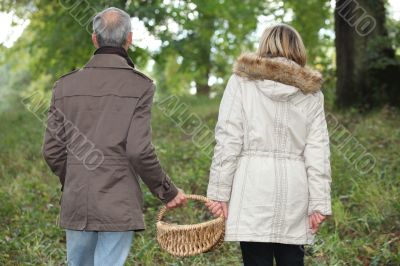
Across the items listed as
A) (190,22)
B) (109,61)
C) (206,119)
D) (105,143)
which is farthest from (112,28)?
(206,119)

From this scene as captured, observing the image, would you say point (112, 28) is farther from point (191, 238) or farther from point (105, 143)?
point (191, 238)

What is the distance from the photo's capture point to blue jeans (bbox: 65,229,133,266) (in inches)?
136

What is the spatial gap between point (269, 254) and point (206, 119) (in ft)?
31.8

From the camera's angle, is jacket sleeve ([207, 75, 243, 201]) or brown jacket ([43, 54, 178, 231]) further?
jacket sleeve ([207, 75, 243, 201])

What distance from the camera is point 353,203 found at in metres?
7.00

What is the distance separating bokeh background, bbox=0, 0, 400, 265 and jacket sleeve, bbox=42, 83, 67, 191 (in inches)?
92.7

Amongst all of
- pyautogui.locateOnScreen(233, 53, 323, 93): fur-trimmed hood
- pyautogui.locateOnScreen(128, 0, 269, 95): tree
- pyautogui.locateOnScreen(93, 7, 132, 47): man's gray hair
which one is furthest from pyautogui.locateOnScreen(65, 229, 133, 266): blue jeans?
pyautogui.locateOnScreen(128, 0, 269, 95): tree

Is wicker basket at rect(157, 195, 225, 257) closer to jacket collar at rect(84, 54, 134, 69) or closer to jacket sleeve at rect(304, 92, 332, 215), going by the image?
jacket sleeve at rect(304, 92, 332, 215)

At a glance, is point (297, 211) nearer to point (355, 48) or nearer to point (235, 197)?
point (235, 197)

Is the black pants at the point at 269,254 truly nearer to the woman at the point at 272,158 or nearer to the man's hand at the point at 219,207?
the woman at the point at 272,158

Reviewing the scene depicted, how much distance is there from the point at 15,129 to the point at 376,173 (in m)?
9.22

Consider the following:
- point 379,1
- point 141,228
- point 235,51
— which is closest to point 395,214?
point 141,228

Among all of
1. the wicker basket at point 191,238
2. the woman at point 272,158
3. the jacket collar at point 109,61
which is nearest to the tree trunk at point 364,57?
the woman at point 272,158

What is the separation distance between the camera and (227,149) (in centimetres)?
377
